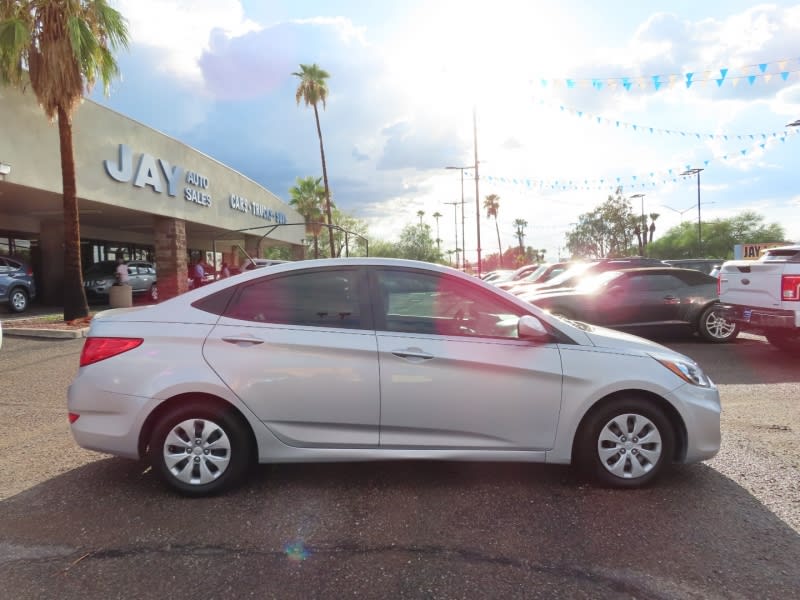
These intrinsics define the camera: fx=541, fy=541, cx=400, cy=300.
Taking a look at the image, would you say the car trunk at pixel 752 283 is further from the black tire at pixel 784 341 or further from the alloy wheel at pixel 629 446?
the alloy wheel at pixel 629 446

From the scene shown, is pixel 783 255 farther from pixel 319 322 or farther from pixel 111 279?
pixel 111 279

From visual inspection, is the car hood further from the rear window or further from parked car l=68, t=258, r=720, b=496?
the rear window

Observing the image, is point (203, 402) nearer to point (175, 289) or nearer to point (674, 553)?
point (674, 553)

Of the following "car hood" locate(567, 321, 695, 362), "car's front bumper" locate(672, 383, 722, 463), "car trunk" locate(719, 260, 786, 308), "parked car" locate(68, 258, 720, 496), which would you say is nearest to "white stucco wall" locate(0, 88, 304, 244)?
"parked car" locate(68, 258, 720, 496)

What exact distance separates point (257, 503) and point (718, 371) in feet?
20.7

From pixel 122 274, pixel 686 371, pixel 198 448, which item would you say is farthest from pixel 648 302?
pixel 122 274

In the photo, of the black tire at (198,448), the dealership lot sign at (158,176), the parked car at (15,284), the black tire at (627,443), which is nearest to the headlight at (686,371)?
the black tire at (627,443)

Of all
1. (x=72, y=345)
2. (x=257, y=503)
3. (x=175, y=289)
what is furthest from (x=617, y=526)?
(x=175, y=289)

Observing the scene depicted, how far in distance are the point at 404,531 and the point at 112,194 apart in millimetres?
15507

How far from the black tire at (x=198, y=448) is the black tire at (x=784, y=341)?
7668 millimetres

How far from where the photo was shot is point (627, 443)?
3.40 m

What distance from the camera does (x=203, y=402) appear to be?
3.32 m

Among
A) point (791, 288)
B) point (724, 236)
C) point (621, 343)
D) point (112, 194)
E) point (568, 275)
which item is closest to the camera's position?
point (621, 343)

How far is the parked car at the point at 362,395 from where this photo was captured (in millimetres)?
3293
